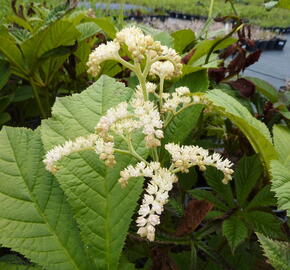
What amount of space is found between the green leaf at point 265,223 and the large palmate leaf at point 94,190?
0.20 m

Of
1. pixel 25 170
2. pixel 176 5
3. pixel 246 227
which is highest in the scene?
pixel 25 170

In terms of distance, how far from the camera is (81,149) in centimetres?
54

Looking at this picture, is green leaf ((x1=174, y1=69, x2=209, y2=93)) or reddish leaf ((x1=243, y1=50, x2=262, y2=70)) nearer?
green leaf ((x1=174, y1=69, x2=209, y2=93))

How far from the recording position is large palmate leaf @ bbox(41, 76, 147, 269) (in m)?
0.59

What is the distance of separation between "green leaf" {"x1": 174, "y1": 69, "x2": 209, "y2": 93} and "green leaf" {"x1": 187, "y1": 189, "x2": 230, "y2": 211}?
0.79ft

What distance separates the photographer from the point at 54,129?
0.63 meters

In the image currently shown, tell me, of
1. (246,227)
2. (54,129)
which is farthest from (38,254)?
(246,227)

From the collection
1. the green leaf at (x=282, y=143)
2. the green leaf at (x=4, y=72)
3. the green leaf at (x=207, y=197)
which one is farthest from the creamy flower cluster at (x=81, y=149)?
the green leaf at (x=4, y=72)

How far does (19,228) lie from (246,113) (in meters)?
0.42

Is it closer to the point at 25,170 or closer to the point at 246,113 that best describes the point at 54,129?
the point at 25,170

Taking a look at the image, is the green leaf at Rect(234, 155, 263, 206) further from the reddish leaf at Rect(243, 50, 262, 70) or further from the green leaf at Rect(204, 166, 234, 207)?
the reddish leaf at Rect(243, 50, 262, 70)

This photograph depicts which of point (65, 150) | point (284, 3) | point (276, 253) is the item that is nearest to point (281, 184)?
point (276, 253)

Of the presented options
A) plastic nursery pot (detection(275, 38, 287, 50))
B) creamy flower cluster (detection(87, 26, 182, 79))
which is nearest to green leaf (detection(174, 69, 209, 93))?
creamy flower cluster (detection(87, 26, 182, 79))

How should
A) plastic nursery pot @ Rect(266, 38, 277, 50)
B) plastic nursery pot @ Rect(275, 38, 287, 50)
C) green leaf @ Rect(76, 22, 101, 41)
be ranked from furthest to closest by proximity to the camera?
plastic nursery pot @ Rect(275, 38, 287, 50)
plastic nursery pot @ Rect(266, 38, 277, 50)
green leaf @ Rect(76, 22, 101, 41)
